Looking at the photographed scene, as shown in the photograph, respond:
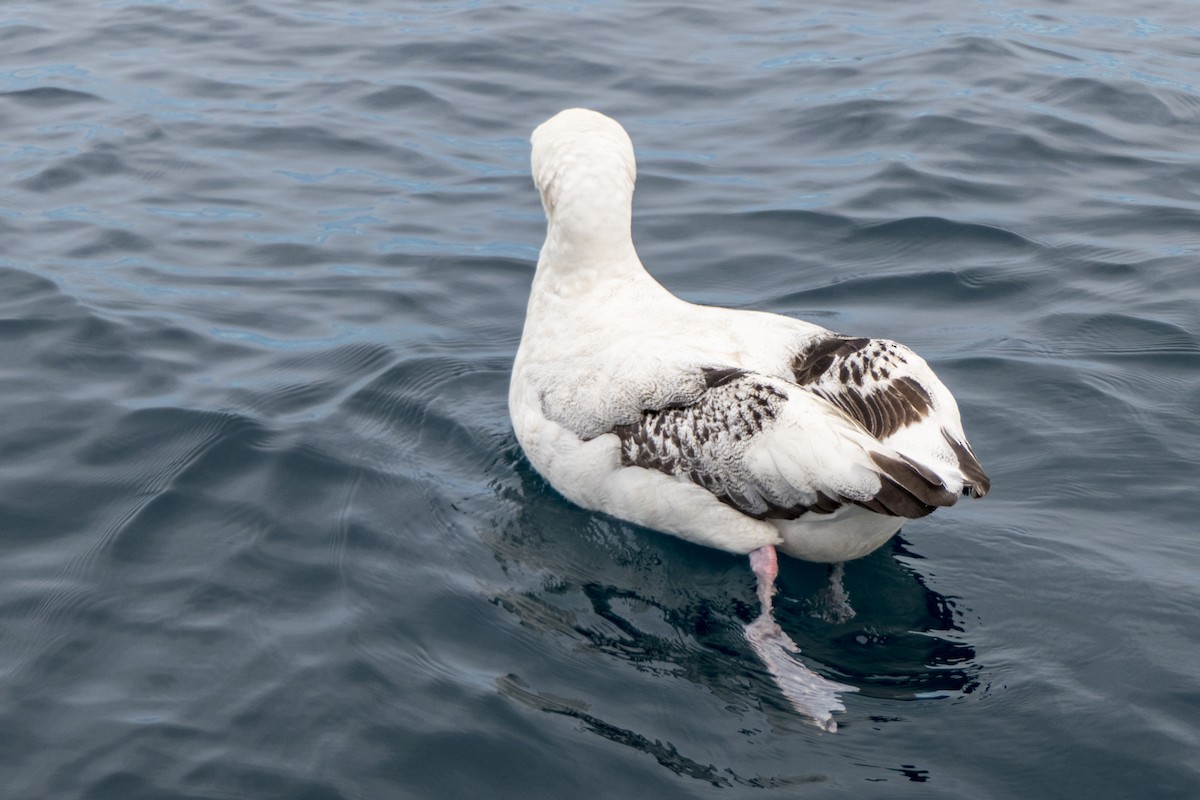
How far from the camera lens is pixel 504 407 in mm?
8438

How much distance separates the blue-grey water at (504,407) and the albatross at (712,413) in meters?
0.31

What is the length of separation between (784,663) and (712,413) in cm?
126

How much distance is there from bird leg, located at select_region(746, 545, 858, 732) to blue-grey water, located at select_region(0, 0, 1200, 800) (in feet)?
0.29

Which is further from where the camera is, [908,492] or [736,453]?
[736,453]

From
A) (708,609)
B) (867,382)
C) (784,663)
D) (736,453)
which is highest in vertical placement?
(867,382)

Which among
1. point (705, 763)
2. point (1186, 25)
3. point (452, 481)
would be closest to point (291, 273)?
point (452, 481)

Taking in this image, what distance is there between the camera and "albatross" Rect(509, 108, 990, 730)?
5965 mm

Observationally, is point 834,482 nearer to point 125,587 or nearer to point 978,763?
point 978,763

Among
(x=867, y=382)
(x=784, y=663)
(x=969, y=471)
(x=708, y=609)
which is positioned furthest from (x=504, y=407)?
(x=969, y=471)

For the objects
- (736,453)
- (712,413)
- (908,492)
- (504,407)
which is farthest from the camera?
(504,407)

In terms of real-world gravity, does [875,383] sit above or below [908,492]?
above

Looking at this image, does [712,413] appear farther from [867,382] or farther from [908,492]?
[908,492]

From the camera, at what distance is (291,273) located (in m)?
10.2

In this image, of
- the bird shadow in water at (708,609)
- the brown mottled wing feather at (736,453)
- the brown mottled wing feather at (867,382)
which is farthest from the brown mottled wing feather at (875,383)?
the bird shadow in water at (708,609)
